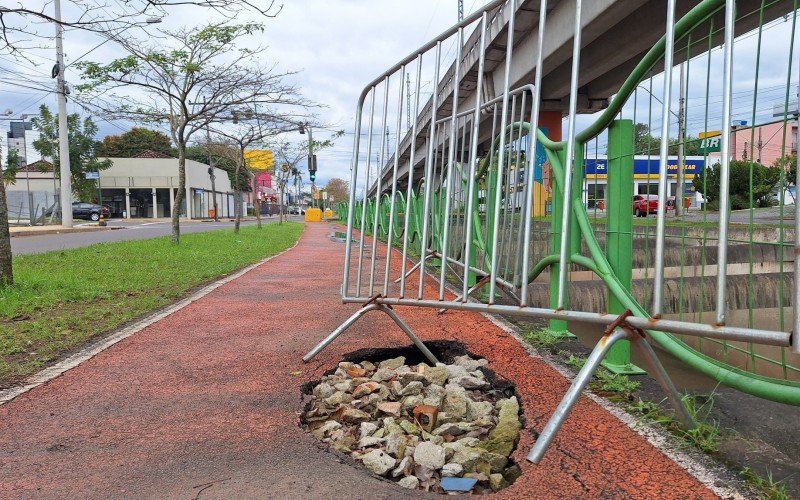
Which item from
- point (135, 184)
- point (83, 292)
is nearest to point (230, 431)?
point (83, 292)

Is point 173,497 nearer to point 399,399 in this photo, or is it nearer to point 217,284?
point 399,399

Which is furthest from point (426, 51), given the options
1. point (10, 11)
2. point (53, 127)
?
point (53, 127)

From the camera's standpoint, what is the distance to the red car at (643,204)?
2.92m

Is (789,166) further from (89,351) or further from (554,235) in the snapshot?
(89,351)

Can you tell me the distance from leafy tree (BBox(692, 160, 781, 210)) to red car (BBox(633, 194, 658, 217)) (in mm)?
422

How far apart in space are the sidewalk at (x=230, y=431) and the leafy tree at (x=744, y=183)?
1.05m

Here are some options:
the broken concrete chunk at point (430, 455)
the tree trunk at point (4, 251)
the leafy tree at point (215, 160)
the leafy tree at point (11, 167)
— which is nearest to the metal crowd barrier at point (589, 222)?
the broken concrete chunk at point (430, 455)

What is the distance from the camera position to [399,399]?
3123 millimetres

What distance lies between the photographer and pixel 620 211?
10.3 feet

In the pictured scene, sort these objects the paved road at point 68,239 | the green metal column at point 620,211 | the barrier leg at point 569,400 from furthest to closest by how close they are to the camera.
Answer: the paved road at point 68,239, the green metal column at point 620,211, the barrier leg at point 569,400

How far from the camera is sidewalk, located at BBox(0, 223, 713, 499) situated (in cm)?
208

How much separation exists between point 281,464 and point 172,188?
50.3 meters

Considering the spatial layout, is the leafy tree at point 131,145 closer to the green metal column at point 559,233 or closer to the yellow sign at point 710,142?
the green metal column at point 559,233

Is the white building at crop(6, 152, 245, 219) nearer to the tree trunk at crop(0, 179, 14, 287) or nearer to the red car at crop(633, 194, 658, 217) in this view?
the tree trunk at crop(0, 179, 14, 287)
